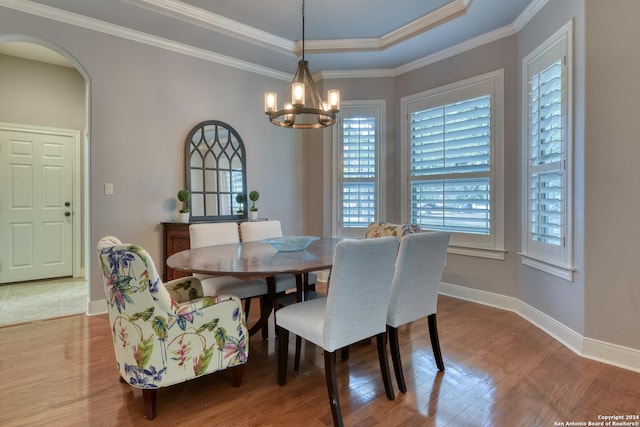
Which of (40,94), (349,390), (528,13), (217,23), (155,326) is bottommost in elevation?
(349,390)

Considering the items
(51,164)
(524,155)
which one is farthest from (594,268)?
(51,164)

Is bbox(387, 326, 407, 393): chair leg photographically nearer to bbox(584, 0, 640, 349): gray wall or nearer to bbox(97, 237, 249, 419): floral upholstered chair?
bbox(97, 237, 249, 419): floral upholstered chair

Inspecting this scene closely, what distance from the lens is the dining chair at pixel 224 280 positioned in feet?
8.41

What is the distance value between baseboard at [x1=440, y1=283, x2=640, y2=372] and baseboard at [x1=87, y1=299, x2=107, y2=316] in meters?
3.66

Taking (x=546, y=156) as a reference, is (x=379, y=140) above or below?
above

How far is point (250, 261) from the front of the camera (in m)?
2.00

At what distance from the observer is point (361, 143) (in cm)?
437

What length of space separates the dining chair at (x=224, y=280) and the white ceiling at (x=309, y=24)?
199 centimetres

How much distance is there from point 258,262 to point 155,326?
60cm

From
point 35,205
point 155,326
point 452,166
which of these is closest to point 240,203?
point 452,166

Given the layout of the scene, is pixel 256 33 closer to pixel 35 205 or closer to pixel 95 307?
pixel 95 307

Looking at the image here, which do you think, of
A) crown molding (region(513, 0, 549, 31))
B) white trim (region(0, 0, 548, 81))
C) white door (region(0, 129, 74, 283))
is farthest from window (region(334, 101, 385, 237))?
white door (region(0, 129, 74, 283))

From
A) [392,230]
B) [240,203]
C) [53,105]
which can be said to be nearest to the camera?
[392,230]

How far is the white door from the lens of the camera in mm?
4277
